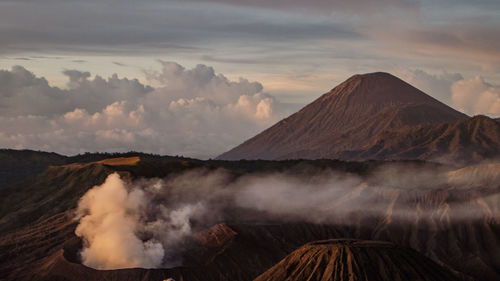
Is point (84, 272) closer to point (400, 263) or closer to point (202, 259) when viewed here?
point (202, 259)

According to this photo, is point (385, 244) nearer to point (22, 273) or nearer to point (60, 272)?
point (60, 272)

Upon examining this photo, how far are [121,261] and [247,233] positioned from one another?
31324 millimetres

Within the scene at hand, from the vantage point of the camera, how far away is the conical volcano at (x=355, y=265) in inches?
5709

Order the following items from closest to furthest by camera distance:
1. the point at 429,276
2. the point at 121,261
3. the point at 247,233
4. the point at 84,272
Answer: the point at 429,276
the point at 84,272
the point at 121,261
the point at 247,233

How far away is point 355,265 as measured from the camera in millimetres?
146125

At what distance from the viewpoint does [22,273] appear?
18100cm

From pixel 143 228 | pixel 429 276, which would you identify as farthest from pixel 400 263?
pixel 143 228

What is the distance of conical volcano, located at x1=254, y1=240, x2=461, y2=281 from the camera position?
476ft

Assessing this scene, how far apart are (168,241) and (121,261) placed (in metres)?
14.3

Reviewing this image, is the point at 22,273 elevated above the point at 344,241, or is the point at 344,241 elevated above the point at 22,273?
the point at 344,241

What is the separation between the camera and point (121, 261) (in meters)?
180

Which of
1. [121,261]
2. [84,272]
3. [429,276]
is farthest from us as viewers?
[121,261]

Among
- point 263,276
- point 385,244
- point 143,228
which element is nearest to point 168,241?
point 143,228

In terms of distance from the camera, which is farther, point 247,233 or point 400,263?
point 247,233
